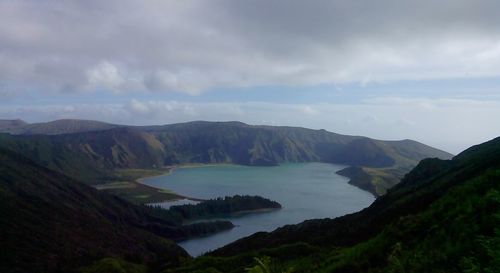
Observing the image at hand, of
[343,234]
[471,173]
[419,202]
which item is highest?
[471,173]

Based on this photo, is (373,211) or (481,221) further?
(373,211)

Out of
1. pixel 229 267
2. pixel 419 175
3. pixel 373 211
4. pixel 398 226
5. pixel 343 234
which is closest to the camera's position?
pixel 398 226

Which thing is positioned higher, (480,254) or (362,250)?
(480,254)

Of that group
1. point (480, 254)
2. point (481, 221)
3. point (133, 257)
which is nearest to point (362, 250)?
point (481, 221)

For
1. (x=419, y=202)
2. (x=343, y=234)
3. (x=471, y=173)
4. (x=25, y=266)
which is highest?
(x=471, y=173)

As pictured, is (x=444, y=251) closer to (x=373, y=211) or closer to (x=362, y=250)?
(x=362, y=250)

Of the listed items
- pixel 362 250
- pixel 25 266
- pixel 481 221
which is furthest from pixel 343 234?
pixel 25 266

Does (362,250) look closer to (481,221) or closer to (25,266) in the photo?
Answer: (481,221)

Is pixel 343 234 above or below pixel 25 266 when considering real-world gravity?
above

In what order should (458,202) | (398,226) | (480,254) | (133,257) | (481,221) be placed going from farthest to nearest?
(133,257) → (398,226) → (458,202) → (481,221) → (480,254)
